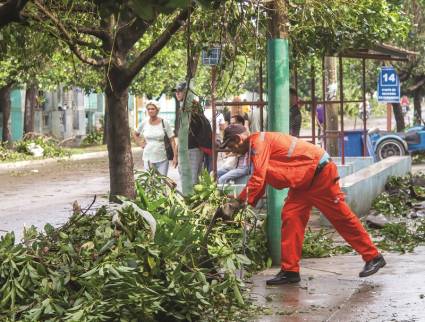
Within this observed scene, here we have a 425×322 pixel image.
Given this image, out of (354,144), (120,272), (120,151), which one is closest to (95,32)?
(120,151)

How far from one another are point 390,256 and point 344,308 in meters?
2.72

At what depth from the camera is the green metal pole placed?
9422 millimetres

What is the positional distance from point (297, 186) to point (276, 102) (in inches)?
45.1

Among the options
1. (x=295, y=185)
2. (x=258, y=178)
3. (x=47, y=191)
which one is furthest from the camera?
(x=47, y=191)

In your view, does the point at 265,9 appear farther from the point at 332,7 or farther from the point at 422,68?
the point at 422,68

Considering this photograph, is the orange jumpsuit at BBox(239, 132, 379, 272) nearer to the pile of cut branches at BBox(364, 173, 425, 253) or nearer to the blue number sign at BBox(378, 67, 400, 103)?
the pile of cut branches at BBox(364, 173, 425, 253)

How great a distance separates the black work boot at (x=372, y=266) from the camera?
8758 mm

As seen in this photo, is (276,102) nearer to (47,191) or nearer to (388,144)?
(47,191)

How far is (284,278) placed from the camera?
28.3 ft

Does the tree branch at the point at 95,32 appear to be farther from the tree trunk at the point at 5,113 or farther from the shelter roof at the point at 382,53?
the tree trunk at the point at 5,113

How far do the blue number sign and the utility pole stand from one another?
1738 cm

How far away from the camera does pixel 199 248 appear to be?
7.29m

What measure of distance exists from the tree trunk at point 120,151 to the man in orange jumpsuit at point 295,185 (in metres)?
4.25

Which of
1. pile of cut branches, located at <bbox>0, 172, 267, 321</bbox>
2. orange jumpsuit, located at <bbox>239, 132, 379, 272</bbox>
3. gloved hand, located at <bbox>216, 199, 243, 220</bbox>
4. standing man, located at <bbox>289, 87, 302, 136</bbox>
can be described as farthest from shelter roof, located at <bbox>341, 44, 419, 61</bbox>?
pile of cut branches, located at <bbox>0, 172, 267, 321</bbox>
